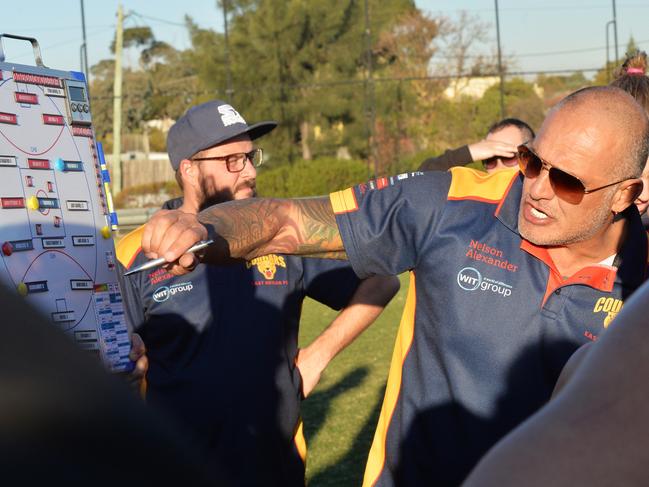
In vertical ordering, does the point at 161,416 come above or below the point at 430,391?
above

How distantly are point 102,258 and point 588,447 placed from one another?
106 inches

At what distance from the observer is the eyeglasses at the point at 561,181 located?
289cm

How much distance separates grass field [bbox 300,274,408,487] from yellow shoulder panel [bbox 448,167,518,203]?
4.26m

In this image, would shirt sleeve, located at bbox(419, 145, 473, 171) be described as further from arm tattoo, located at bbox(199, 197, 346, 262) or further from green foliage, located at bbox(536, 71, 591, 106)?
green foliage, located at bbox(536, 71, 591, 106)

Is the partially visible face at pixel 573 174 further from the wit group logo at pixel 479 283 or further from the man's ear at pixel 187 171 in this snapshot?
the man's ear at pixel 187 171

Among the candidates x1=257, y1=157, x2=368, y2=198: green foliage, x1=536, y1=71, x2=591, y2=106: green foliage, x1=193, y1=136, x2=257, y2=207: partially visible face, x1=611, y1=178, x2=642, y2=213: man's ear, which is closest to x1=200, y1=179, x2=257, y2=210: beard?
x1=193, y1=136, x2=257, y2=207: partially visible face

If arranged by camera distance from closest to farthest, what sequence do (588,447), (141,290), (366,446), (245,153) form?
(588,447) < (141,290) < (245,153) < (366,446)

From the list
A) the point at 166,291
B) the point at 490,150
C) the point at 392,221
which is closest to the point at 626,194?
the point at 392,221

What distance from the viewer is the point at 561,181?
2898 millimetres

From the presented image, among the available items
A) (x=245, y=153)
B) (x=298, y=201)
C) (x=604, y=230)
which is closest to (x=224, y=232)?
(x=298, y=201)

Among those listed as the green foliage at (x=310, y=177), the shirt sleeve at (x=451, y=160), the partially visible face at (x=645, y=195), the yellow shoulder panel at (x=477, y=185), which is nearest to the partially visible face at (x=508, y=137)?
the shirt sleeve at (x=451, y=160)

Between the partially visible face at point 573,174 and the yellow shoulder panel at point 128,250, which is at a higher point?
the partially visible face at point 573,174

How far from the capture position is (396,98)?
39625 mm

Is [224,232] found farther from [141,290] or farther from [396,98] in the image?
[396,98]
